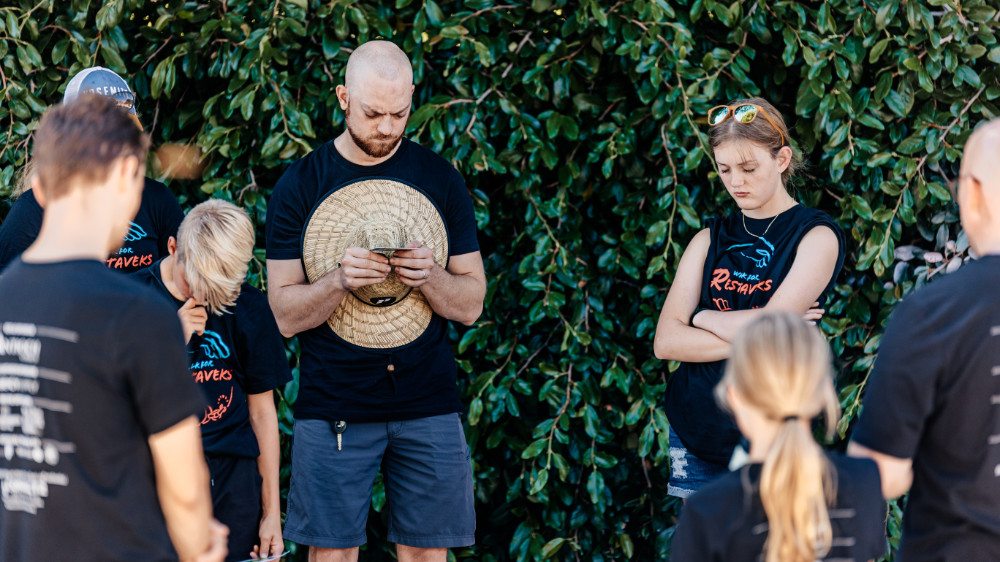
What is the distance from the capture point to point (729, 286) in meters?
2.57

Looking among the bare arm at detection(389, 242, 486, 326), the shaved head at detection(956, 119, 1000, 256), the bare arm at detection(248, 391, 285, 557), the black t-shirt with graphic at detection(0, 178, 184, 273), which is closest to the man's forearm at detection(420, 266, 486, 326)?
the bare arm at detection(389, 242, 486, 326)

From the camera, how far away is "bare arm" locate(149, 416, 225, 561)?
1.58 metres

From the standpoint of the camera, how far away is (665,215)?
125 inches

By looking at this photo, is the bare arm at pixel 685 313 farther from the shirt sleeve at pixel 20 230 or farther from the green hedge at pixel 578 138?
the shirt sleeve at pixel 20 230

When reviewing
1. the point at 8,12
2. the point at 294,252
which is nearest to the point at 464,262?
the point at 294,252

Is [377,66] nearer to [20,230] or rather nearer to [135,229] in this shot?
[135,229]

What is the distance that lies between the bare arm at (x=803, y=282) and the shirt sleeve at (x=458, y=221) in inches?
29.9

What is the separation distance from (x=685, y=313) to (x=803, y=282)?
339mm

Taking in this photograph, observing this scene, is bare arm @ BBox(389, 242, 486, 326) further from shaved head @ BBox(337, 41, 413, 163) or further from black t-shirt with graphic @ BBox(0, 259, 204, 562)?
black t-shirt with graphic @ BBox(0, 259, 204, 562)

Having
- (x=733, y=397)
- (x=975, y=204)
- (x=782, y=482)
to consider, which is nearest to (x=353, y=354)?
(x=733, y=397)

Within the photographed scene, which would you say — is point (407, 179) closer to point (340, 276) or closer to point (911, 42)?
point (340, 276)

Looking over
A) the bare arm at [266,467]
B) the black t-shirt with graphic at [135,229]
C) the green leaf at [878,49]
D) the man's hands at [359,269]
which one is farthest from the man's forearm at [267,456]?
the green leaf at [878,49]

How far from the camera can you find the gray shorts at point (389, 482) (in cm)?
274

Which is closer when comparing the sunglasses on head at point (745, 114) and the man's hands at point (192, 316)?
the man's hands at point (192, 316)
